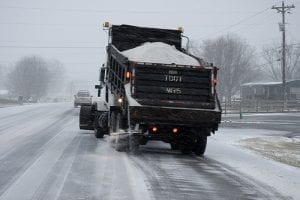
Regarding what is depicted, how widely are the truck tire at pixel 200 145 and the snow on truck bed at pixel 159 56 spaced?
2010 mm

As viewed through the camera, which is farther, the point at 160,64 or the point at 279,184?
the point at 160,64

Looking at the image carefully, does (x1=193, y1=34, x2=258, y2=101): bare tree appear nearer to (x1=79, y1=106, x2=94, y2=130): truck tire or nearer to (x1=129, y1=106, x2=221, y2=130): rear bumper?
(x1=79, y1=106, x2=94, y2=130): truck tire

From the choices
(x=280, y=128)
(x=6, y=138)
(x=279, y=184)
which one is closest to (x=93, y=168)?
(x=279, y=184)

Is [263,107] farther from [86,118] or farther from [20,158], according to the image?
[20,158]

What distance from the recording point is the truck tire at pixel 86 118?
21094 millimetres

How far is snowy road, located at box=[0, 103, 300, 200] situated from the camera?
922 centimetres

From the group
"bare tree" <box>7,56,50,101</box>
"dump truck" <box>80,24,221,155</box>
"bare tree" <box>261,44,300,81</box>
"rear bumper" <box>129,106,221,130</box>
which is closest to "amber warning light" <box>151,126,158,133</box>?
"dump truck" <box>80,24,221,155</box>

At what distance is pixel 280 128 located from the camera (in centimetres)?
3234

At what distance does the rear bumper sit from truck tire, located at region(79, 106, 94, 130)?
705cm

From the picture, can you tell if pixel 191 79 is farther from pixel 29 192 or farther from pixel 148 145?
pixel 29 192

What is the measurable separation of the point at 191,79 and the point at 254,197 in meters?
5.97

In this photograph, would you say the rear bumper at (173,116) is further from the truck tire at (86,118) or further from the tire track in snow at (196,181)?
the truck tire at (86,118)

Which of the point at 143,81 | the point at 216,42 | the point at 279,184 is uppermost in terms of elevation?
the point at 216,42

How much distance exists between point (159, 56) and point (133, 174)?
16.3 feet
